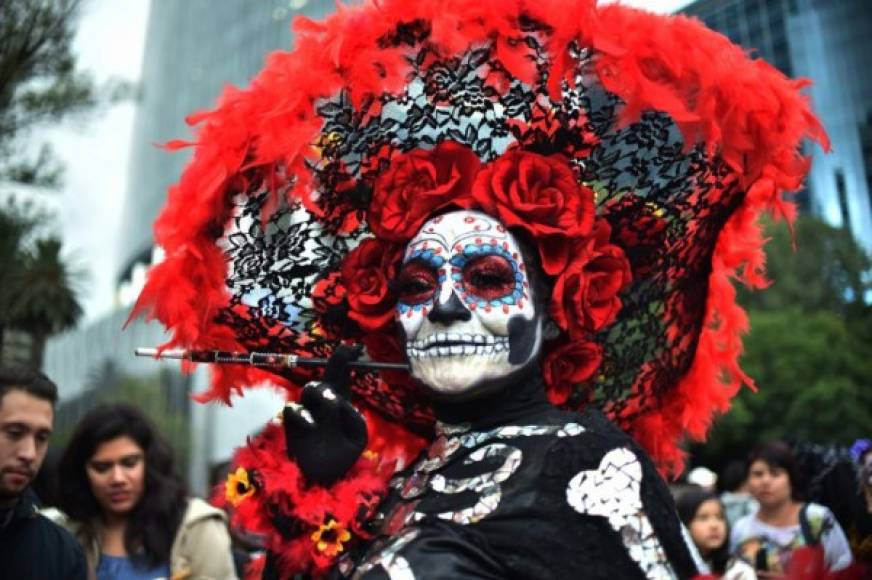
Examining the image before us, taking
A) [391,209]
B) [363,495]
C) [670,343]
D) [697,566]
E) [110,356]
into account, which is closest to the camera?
[697,566]

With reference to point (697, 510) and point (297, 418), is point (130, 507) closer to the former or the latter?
point (297, 418)

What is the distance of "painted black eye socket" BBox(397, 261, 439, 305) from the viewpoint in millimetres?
2969

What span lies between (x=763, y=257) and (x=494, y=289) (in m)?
1.07

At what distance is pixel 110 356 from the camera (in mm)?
54812

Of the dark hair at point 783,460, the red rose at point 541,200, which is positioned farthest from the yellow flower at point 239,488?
the dark hair at point 783,460

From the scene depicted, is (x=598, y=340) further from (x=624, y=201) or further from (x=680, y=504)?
(x=680, y=504)

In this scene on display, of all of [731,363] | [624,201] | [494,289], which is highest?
[624,201]

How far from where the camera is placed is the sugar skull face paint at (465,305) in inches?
112

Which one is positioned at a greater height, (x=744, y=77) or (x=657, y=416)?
(x=744, y=77)

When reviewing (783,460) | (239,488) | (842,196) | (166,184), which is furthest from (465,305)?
(166,184)

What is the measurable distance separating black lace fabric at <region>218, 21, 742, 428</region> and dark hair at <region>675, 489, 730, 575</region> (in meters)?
1.81

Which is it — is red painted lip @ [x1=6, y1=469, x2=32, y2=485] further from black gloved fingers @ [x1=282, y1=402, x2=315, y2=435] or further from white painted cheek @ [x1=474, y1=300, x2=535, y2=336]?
white painted cheek @ [x1=474, y1=300, x2=535, y2=336]

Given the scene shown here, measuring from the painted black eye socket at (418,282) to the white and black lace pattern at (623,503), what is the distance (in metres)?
0.68

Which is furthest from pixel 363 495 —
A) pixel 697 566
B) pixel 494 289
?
pixel 697 566
